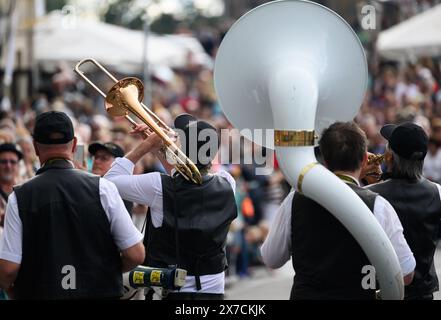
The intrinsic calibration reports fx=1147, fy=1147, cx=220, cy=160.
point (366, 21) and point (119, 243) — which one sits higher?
point (366, 21)

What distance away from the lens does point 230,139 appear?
46.5 feet

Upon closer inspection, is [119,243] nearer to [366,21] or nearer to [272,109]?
[272,109]

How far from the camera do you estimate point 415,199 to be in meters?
6.07

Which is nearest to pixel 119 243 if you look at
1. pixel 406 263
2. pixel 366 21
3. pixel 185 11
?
pixel 406 263

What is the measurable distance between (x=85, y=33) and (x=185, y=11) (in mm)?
20113

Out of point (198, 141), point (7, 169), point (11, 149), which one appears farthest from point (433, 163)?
point (198, 141)

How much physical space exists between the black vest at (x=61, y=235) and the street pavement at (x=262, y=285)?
5.90m

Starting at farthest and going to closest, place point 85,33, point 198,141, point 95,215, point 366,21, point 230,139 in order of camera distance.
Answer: point 85,33
point 230,139
point 366,21
point 198,141
point 95,215

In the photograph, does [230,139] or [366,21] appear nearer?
[366,21]

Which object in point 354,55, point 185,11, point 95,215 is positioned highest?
point 185,11

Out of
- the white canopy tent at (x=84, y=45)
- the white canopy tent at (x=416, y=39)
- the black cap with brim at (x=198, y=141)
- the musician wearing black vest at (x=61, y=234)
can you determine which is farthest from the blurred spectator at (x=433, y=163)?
the musician wearing black vest at (x=61, y=234)

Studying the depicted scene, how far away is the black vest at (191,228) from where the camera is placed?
639 centimetres

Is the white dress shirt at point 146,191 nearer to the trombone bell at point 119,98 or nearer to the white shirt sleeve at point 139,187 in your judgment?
the white shirt sleeve at point 139,187

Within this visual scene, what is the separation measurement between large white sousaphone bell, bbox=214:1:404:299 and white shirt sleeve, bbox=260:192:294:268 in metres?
0.19
